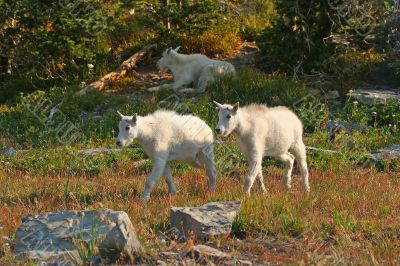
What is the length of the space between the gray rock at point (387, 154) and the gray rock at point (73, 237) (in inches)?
312

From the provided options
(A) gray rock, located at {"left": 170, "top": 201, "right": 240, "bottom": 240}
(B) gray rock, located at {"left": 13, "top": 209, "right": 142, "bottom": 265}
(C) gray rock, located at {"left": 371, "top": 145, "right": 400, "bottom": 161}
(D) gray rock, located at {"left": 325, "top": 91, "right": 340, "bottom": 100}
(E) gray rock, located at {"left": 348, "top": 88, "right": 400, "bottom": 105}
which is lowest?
(C) gray rock, located at {"left": 371, "top": 145, "right": 400, "bottom": 161}

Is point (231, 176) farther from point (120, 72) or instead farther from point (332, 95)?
point (120, 72)

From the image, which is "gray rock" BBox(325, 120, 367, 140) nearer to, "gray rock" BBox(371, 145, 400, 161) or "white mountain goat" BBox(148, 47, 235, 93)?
"gray rock" BBox(371, 145, 400, 161)

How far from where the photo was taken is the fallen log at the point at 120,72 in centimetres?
1917

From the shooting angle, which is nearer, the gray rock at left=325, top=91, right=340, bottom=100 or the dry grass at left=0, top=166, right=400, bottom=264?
the dry grass at left=0, top=166, right=400, bottom=264

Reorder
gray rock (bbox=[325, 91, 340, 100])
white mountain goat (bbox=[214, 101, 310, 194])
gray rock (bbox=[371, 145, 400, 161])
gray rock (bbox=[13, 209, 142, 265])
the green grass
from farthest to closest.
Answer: gray rock (bbox=[325, 91, 340, 100]), gray rock (bbox=[371, 145, 400, 161]), white mountain goat (bbox=[214, 101, 310, 194]), the green grass, gray rock (bbox=[13, 209, 142, 265])

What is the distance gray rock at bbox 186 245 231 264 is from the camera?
6.24 m

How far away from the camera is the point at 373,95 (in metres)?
16.7

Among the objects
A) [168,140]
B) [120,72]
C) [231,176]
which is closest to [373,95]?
[231,176]

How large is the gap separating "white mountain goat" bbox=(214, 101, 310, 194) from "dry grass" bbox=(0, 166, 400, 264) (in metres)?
0.44

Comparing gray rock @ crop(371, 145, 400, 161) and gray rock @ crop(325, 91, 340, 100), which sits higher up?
gray rock @ crop(325, 91, 340, 100)

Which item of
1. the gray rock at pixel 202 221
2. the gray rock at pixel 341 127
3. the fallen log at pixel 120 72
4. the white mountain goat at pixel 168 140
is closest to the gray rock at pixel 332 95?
the gray rock at pixel 341 127

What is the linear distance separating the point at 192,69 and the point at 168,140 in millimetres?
8425

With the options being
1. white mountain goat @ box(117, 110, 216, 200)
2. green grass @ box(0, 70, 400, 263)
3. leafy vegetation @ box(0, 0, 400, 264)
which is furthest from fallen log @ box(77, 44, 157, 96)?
white mountain goat @ box(117, 110, 216, 200)
